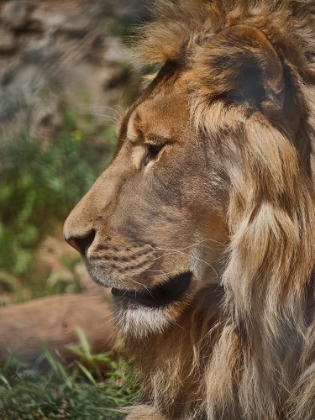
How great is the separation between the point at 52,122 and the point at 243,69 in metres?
2.57

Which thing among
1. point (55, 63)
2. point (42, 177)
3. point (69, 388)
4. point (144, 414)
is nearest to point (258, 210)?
point (144, 414)

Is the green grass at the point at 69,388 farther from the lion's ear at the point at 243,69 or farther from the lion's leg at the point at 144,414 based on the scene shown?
the lion's ear at the point at 243,69

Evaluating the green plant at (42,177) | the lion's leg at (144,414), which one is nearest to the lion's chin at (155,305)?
the lion's leg at (144,414)

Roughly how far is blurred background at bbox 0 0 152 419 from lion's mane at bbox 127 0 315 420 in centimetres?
132

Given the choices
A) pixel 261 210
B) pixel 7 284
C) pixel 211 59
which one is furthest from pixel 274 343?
pixel 7 284

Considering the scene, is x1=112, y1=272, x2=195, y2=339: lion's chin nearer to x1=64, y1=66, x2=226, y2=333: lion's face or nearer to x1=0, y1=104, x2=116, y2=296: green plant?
x1=64, y1=66, x2=226, y2=333: lion's face

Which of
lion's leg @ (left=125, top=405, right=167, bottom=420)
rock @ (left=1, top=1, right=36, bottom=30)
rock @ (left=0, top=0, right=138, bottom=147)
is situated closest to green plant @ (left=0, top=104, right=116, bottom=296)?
rock @ (left=0, top=0, right=138, bottom=147)

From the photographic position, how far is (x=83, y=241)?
79.7 inches

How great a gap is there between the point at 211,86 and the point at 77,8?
2.45 m

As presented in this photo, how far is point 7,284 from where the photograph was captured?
139 inches

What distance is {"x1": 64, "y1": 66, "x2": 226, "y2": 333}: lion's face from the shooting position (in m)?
1.90

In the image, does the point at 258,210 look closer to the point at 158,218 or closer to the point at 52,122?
the point at 158,218

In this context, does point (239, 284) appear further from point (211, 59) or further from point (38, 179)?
point (38, 179)

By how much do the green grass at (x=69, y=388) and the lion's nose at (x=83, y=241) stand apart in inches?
21.1
